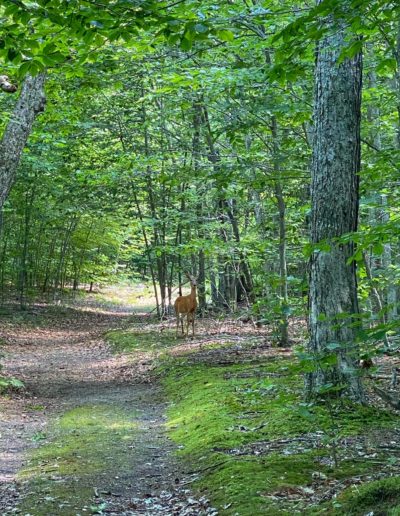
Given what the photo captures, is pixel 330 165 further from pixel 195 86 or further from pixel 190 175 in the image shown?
pixel 190 175

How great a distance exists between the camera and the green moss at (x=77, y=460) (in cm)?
536

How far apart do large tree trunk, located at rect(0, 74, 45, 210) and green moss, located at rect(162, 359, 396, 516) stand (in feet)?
15.0

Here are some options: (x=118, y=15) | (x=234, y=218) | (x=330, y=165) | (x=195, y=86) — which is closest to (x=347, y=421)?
(x=330, y=165)

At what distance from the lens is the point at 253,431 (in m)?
6.73

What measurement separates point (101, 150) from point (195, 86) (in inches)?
408

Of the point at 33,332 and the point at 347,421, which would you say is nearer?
the point at 347,421

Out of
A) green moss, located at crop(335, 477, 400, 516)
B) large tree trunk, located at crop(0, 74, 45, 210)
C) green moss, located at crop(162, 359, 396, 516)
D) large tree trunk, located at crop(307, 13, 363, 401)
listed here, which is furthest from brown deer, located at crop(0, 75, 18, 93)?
green moss, located at crop(335, 477, 400, 516)

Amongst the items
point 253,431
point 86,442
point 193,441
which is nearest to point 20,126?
point 86,442

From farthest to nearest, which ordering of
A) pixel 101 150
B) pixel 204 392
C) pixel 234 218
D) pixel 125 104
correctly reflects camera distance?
1. pixel 101 150
2. pixel 125 104
3. pixel 234 218
4. pixel 204 392

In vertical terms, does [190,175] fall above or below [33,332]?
above


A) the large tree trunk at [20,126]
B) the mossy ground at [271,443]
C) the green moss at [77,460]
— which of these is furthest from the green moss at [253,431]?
the large tree trunk at [20,126]

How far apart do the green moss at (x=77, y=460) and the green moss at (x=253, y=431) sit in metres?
0.73

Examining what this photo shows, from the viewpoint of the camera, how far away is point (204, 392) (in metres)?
9.21

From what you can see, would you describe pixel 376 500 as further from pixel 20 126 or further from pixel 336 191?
pixel 20 126
